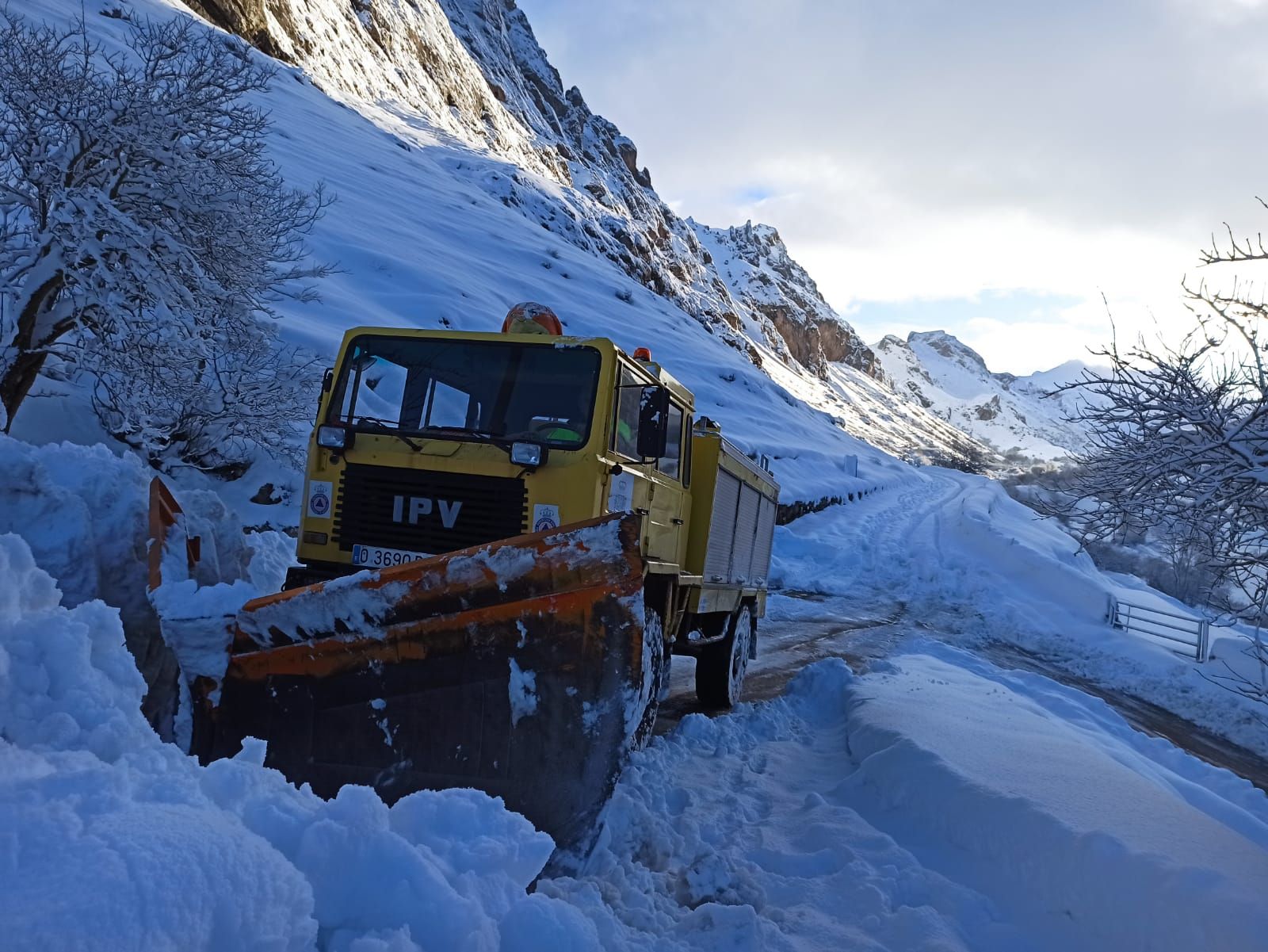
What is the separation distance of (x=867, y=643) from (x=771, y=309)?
134848mm

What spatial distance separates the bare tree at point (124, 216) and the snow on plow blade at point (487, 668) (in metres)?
5.82

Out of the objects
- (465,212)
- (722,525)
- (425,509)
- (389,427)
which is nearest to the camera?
(425,509)

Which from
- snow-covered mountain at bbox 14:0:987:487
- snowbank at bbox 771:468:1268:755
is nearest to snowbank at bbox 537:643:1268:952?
snowbank at bbox 771:468:1268:755

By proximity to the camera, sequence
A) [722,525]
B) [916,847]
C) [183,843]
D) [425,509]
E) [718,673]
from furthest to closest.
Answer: [718,673], [722,525], [425,509], [916,847], [183,843]

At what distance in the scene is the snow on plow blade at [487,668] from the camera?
314cm

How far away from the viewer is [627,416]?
5.02 metres

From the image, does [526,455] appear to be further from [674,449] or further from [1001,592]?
[1001,592]

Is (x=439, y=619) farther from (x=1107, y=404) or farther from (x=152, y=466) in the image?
(x=152, y=466)

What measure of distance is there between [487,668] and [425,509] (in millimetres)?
1658

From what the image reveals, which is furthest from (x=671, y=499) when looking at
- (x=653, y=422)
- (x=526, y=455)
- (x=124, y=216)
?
(x=124, y=216)

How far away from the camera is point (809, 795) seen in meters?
4.57

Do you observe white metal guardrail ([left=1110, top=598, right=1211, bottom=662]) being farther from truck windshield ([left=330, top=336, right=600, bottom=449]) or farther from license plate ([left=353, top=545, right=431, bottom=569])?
license plate ([left=353, top=545, right=431, bottom=569])

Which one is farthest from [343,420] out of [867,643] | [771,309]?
[771,309]

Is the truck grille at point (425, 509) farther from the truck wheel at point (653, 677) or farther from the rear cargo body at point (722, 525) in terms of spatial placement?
the rear cargo body at point (722, 525)
